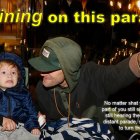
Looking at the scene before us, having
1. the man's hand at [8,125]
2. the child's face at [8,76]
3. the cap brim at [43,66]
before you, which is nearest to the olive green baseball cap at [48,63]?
the cap brim at [43,66]

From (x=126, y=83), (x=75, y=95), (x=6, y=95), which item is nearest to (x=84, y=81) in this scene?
(x=75, y=95)

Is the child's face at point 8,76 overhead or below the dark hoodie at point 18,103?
overhead

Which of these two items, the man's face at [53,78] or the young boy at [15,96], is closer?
the man's face at [53,78]

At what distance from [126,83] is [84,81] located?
0.84 ft

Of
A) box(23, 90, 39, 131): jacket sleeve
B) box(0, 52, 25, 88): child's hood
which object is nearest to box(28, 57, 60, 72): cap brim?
box(0, 52, 25, 88): child's hood

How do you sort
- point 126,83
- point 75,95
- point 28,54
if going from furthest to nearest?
point 28,54
point 75,95
point 126,83

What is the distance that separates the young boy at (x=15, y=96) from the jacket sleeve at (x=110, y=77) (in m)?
0.40

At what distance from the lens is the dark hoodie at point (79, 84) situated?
193 cm

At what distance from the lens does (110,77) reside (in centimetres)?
195

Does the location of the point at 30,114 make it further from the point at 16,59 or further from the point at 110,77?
the point at 110,77

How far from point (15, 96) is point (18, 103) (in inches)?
1.8

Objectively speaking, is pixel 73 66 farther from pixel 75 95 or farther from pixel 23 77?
pixel 23 77

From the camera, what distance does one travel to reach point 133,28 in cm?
422

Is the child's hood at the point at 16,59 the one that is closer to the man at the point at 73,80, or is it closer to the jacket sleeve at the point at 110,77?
the man at the point at 73,80
